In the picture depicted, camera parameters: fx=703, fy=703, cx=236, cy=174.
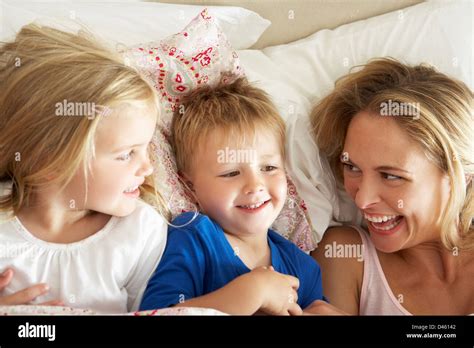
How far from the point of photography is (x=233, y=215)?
1324 mm

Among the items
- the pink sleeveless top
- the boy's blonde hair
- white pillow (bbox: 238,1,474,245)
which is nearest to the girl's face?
the boy's blonde hair

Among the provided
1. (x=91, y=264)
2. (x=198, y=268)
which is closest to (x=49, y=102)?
(x=91, y=264)

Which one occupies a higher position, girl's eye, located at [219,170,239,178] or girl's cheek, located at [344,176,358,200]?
girl's eye, located at [219,170,239,178]

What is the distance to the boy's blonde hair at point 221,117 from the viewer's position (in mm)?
1326

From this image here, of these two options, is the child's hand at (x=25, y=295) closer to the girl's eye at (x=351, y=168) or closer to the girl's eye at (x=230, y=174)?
the girl's eye at (x=230, y=174)

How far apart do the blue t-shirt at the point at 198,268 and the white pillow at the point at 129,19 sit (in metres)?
0.49

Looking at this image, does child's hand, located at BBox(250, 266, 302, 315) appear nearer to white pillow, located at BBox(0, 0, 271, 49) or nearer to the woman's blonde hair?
the woman's blonde hair

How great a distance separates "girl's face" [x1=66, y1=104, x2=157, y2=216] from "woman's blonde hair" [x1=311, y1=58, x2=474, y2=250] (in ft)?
1.32

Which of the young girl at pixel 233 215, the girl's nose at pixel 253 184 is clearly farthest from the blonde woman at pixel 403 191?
the girl's nose at pixel 253 184

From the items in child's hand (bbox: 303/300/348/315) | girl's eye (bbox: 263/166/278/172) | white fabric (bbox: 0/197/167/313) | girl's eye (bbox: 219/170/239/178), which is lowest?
child's hand (bbox: 303/300/348/315)

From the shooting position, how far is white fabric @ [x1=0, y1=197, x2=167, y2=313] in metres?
1.21

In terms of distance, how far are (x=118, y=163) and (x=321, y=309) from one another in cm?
45

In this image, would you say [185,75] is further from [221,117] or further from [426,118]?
[426,118]
